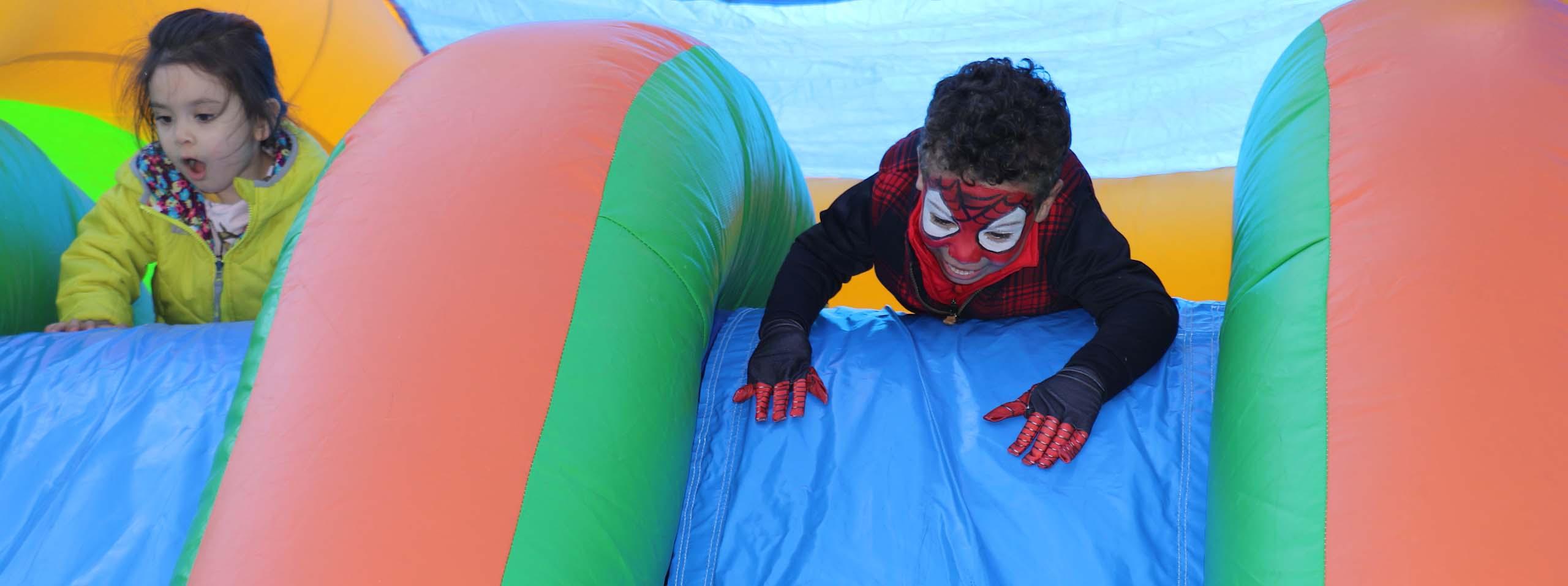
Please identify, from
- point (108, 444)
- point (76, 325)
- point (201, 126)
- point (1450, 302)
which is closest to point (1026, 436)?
point (1450, 302)

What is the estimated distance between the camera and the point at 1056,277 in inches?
57.8

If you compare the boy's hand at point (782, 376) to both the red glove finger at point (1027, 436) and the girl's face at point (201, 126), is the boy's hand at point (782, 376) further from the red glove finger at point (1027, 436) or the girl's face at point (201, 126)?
the girl's face at point (201, 126)

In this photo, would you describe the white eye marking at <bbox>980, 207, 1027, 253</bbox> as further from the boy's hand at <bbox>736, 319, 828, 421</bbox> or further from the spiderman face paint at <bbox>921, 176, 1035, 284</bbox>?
the boy's hand at <bbox>736, 319, 828, 421</bbox>

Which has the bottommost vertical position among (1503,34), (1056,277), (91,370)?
(91,370)

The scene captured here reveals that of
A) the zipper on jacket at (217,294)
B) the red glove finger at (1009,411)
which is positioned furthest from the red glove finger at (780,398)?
the zipper on jacket at (217,294)

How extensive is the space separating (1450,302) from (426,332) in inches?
35.8

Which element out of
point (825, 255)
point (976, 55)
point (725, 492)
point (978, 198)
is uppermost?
point (976, 55)

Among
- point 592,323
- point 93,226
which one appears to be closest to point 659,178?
point 592,323

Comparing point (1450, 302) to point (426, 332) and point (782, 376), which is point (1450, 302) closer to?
point (782, 376)

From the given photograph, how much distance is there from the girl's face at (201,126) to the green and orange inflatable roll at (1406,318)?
4.22 ft

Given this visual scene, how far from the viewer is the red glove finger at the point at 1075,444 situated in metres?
1.26

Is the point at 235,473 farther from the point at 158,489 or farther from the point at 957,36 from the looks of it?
the point at 957,36

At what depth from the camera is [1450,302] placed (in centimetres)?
104

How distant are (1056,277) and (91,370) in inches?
46.8
